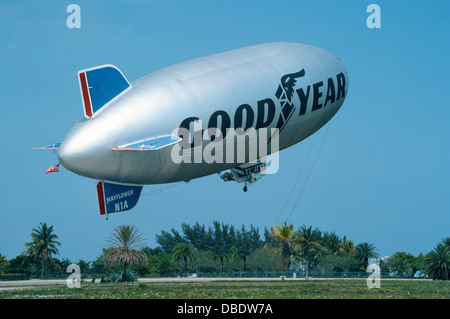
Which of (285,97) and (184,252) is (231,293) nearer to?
(285,97)

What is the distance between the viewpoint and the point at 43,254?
436 feet

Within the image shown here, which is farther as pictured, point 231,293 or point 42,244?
point 42,244

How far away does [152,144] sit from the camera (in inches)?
1334

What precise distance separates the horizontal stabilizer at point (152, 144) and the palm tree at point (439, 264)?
80525 millimetres

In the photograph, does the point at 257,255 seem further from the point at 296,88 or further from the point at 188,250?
the point at 296,88

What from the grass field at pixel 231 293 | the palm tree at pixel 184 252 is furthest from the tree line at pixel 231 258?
the grass field at pixel 231 293

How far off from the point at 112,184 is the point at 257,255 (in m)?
106

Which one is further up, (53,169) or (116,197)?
(53,169)

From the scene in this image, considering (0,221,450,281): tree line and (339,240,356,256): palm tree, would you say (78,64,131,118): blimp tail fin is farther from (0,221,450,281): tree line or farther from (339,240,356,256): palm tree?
(339,240,356,256): palm tree

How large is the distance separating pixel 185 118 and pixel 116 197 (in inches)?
243

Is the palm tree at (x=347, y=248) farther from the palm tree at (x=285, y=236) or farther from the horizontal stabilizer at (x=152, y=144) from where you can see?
the horizontal stabilizer at (x=152, y=144)

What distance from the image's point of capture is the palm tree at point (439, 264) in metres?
104

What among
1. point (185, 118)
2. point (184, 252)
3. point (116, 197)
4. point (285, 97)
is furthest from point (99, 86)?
point (184, 252)
